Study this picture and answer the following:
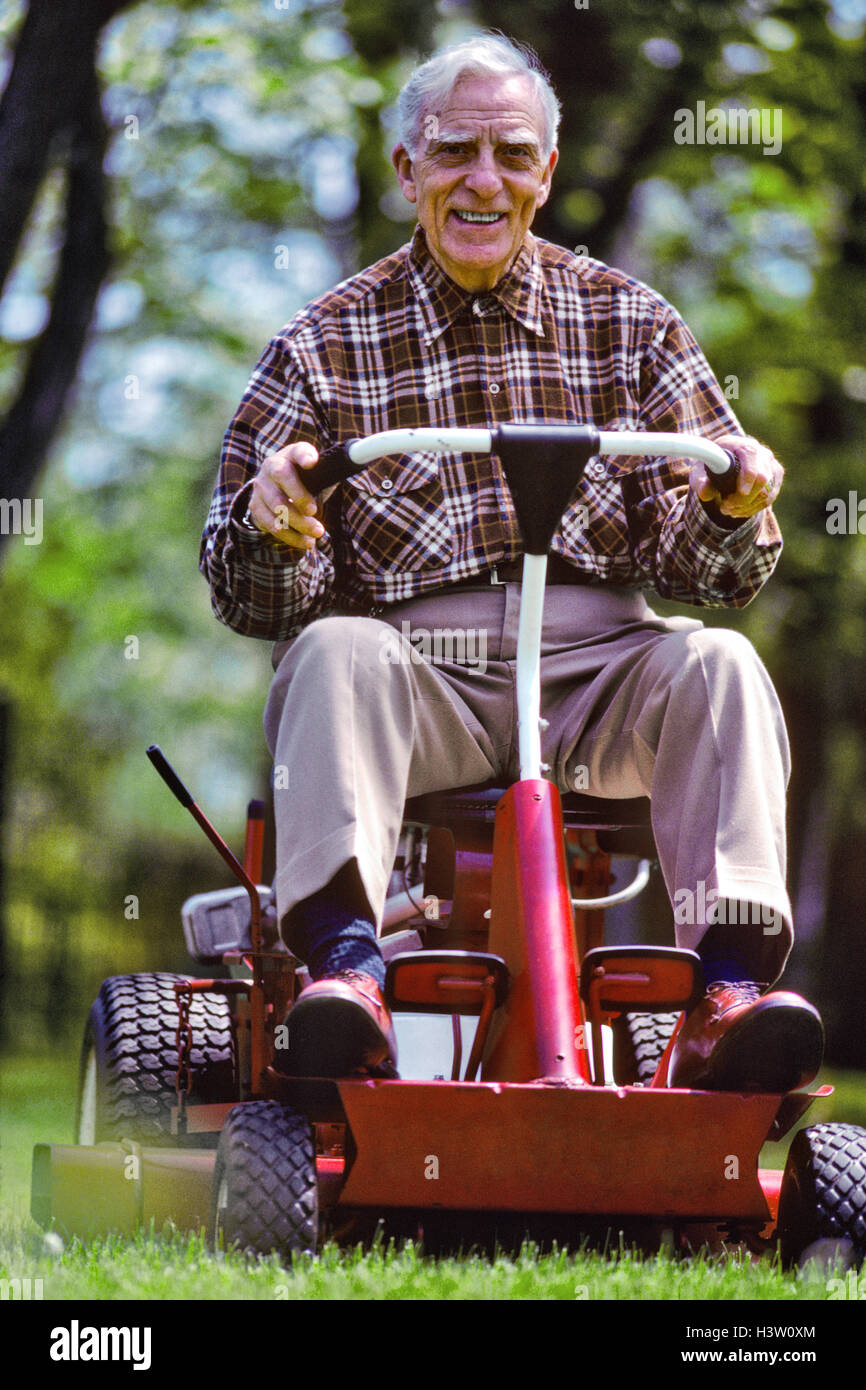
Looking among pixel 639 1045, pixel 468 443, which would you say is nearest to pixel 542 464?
pixel 468 443

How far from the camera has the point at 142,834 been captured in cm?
1800

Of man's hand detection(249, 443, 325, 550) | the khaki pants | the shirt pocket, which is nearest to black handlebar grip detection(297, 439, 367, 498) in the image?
man's hand detection(249, 443, 325, 550)

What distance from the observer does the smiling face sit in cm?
330

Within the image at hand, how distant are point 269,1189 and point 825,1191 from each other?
792 mm

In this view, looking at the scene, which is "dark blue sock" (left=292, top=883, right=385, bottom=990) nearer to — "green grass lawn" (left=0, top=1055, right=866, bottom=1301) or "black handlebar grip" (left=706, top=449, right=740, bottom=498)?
"green grass lawn" (left=0, top=1055, right=866, bottom=1301)

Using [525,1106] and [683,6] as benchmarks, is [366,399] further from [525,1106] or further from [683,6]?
[683,6]

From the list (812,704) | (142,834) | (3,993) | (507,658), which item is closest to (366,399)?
(507,658)

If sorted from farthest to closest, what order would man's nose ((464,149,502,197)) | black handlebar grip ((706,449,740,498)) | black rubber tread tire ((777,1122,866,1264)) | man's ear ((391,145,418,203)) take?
man's ear ((391,145,418,203)) < man's nose ((464,149,502,197)) < black handlebar grip ((706,449,740,498)) < black rubber tread tire ((777,1122,866,1264))

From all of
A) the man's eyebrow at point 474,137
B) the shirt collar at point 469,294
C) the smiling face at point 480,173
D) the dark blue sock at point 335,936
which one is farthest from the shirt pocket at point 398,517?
the dark blue sock at point 335,936

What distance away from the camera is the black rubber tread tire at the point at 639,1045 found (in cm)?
354

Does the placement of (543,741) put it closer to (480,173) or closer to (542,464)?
(542,464)

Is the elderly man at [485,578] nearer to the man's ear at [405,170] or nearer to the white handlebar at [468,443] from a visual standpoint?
the man's ear at [405,170]

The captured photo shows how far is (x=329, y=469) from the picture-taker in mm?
2650

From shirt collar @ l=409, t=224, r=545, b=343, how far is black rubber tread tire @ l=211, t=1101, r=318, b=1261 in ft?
5.09
